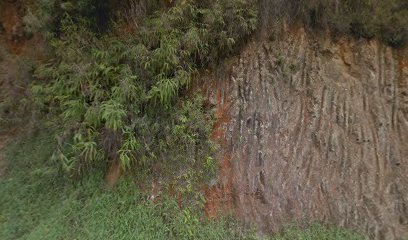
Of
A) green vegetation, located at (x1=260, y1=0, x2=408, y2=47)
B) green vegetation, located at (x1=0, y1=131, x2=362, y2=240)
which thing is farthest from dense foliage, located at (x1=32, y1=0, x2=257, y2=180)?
green vegetation, located at (x1=260, y1=0, x2=408, y2=47)

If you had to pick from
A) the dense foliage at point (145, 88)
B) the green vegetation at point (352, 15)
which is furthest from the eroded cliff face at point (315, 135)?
the dense foliage at point (145, 88)

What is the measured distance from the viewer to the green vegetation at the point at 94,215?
18.7 ft

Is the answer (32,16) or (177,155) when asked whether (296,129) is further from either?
(32,16)

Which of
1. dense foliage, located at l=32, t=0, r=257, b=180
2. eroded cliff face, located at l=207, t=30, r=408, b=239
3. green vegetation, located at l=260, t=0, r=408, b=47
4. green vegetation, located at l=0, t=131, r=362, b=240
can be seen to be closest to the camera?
green vegetation, located at l=0, t=131, r=362, b=240

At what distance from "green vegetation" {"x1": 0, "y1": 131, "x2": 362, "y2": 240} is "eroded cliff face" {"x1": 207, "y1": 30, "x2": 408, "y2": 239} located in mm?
313

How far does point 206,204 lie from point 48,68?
14.6 ft

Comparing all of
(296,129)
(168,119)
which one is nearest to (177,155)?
(168,119)

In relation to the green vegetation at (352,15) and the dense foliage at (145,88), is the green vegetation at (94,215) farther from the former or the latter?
the green vegetation at (352,15)

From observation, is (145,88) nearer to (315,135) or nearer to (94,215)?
(94,215)

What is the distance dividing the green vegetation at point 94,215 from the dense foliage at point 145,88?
20.2 inches

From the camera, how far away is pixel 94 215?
6.00m

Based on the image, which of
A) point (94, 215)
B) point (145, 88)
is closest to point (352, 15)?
point (145, 88)

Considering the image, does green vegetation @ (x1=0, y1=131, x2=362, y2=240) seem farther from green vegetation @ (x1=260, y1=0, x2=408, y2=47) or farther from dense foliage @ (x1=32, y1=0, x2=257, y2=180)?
green vegetation @ (x1=260, y1=0, x2=408, y2=47)

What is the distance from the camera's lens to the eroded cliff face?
591 cm
